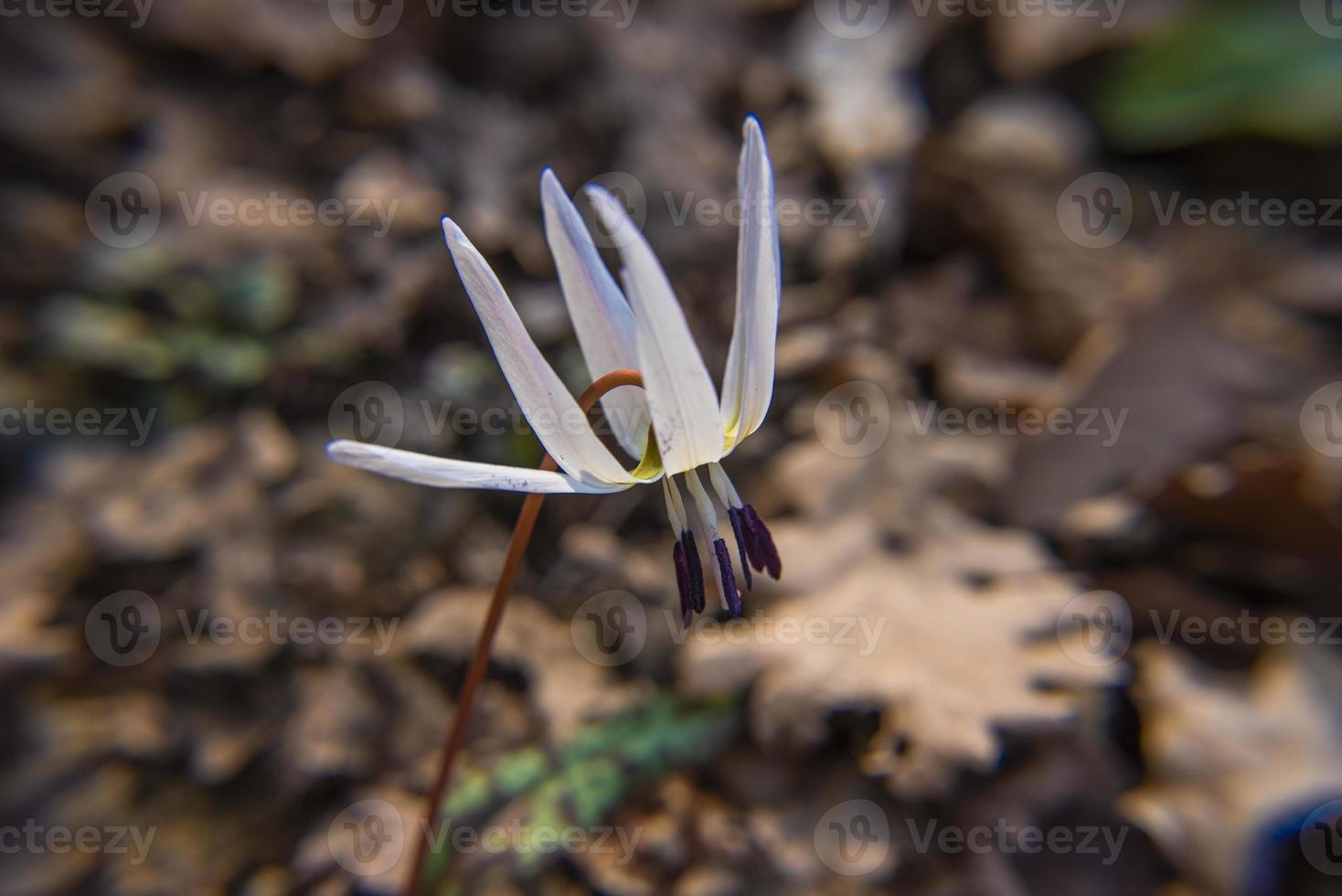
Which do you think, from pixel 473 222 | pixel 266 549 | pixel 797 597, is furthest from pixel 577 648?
pixel 473 222

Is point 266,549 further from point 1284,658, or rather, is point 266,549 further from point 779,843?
point 1284,658

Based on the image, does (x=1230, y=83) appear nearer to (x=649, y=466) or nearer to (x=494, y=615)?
(x=649, y=466)

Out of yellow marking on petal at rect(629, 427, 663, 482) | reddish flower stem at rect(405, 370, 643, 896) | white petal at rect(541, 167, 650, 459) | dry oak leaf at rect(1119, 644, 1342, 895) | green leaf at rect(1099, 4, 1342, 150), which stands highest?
green leaf at rect(1099, 4, 1342, 150)

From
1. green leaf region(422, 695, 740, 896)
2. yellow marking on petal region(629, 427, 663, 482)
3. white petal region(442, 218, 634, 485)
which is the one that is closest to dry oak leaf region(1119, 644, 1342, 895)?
green leaf region(422, 695, 740, 896)

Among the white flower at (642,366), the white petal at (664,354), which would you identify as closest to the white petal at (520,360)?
the white flower at (642,366)

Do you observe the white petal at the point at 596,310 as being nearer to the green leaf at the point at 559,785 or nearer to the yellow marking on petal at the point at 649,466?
the yellow marking on petal at the point at 649,466

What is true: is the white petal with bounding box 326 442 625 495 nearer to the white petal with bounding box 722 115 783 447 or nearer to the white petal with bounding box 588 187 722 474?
the white petal with bounding box 588 187 722 474

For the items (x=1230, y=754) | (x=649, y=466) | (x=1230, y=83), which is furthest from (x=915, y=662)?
(x=1230, y=83)
